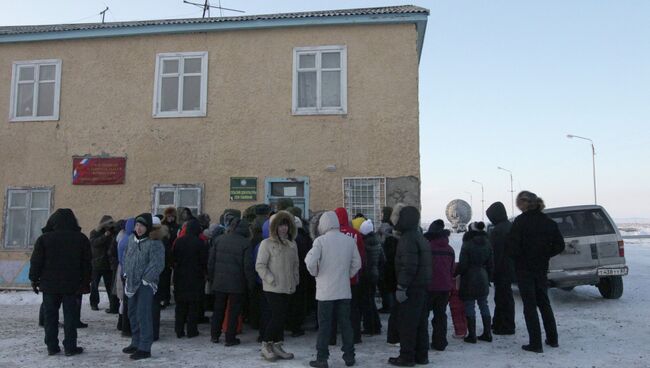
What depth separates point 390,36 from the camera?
11086 mm

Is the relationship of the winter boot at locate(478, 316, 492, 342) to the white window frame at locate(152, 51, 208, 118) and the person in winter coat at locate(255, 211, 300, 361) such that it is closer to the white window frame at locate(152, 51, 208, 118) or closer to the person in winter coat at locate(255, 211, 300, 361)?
the person in winter coat at locate(255, 211, 300, 361)

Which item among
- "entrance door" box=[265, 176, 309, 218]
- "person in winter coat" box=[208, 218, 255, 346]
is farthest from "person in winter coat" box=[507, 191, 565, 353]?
"entrance door" box=[265, 176, 309, 218]

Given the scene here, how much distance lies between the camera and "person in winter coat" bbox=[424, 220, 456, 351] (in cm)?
619

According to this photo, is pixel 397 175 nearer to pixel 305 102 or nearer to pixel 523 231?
pixel 305 102

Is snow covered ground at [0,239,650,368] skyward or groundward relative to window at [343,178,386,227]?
groundward

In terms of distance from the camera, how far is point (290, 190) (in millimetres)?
11117

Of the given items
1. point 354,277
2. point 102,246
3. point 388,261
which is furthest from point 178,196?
point 354,277

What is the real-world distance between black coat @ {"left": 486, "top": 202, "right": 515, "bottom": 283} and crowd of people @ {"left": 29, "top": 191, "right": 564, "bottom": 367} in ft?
0.05

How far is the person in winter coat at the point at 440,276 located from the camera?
20.3 feet

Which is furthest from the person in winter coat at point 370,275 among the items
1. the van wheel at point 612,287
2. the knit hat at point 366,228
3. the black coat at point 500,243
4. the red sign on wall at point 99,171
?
the red sign on wall at point 99,171

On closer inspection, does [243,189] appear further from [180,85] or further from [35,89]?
[35,89]

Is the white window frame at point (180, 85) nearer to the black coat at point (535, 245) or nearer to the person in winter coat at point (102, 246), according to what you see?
the person in winter coat at point (102, 246)

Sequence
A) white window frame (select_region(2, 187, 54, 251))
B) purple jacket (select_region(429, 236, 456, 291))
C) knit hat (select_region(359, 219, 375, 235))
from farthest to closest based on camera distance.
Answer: white window frame (select_region(2, 187, 54, 251))
knit hat (select_region(359, 219, 375, 235))
purple jacket (select_region(429, 236, 456, 291))

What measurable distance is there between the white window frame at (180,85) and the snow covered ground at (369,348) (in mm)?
4887
